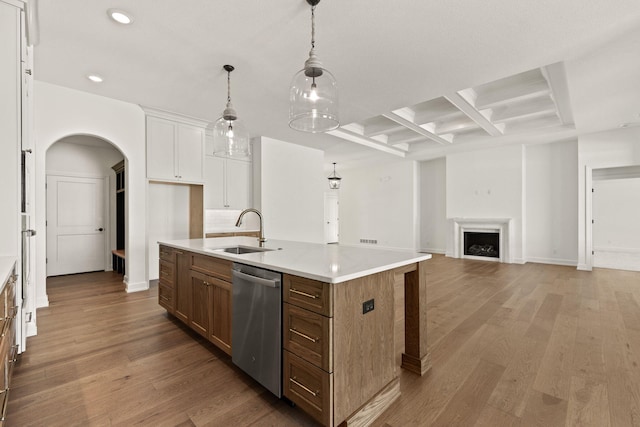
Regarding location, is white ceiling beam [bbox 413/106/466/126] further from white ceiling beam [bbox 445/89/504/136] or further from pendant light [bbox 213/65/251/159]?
pendant light [bbox 213/65/251/159]

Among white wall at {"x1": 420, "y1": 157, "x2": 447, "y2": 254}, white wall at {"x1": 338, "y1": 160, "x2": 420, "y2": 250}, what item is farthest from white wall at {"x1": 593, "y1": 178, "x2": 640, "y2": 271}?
white wall at {"x1": 338, "y1": 160, "x2": 420, "y2": 250}

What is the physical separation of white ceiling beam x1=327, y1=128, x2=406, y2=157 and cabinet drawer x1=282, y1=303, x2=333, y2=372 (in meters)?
4.87

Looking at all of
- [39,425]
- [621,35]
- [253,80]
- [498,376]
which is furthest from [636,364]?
[253,80]

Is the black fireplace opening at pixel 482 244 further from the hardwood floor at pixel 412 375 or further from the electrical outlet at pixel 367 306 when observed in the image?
the electrical outlet at pixel 367 306

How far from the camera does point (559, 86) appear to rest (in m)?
3.87

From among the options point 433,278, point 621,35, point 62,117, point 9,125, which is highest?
point 621,35

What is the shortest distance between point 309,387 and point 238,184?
5.10 meters

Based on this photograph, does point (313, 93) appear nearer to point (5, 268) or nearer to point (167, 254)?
point (5, 268)

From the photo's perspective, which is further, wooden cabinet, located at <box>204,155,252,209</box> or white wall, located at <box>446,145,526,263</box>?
white wall, located at <box>446,145,526,263</box>

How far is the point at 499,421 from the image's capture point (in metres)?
1.63

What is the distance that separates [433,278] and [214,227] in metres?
4.34

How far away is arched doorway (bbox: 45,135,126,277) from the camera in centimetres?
547

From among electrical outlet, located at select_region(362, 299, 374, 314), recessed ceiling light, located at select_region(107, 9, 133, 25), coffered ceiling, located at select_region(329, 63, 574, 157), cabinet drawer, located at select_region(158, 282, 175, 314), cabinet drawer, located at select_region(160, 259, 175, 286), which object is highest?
coffered ceiling, located at select_region(329, 63, 574, 157)

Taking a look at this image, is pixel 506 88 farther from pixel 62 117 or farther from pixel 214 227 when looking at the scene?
pixel 62 117
